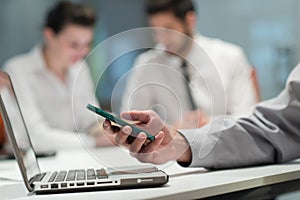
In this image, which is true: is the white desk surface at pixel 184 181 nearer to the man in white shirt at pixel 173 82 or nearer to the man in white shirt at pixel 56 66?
the man in white shirt at pixel 173 82

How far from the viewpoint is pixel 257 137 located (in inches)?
37.0

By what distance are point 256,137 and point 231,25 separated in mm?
2185

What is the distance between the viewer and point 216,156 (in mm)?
885

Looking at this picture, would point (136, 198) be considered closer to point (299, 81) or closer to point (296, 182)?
point (296, 182)

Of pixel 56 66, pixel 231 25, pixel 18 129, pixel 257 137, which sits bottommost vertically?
pixel 231 25

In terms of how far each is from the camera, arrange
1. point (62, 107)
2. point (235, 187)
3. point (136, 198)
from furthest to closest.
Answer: point (62, 107), point (235, 187), point (136, 198)

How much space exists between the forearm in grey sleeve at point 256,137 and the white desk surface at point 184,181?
28 mm

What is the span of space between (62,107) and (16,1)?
0.91 metres

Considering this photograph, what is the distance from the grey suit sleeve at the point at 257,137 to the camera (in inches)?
34.9

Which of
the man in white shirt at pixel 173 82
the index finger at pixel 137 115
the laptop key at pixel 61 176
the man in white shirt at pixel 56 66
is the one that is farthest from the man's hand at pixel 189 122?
the man in white shirt at pixel 56 66

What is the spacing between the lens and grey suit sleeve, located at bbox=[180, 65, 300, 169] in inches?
34.9

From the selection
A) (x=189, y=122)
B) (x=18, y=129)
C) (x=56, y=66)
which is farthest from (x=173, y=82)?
(x=56, y=66)

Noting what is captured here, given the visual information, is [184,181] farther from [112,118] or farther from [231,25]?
[231,25]

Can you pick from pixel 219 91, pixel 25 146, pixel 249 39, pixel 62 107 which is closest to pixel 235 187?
pixel 219 91
